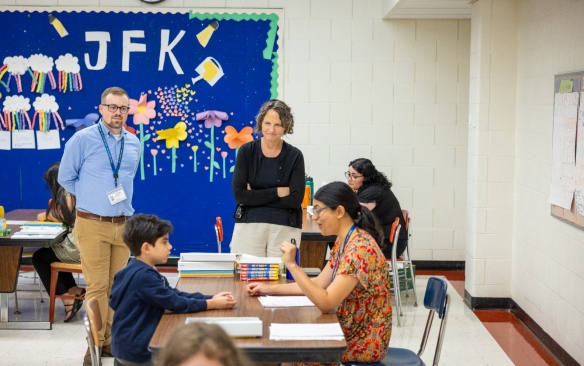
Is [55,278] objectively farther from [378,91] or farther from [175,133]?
[378,91]

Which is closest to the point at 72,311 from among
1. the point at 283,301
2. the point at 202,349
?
the point at 283,301

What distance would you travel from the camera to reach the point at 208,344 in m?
1.40

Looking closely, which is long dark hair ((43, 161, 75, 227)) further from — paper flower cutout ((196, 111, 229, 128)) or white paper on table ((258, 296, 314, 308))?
white paper on table ((258, 296, 314, 308))

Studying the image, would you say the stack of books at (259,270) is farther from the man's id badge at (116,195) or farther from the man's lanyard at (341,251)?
the man's id badge at (116,195)

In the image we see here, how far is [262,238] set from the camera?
5.20 metres

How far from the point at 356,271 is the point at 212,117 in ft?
16.5

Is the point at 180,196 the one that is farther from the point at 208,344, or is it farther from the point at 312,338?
the point at 208,344

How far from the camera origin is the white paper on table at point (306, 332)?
3.21 m

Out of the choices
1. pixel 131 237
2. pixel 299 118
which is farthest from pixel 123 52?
pixel 131 237

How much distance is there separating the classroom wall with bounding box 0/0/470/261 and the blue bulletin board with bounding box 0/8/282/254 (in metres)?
0.17

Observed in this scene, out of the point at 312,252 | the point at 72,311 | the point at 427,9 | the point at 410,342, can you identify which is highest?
the point at 427,9

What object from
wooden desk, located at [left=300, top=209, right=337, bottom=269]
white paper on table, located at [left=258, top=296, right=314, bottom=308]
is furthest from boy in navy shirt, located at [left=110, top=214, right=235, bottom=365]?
wooden desk, located at [left=300, top=209, right=337, bottom=269]

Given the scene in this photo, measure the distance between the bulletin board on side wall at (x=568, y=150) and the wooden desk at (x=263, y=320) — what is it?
2.14 m

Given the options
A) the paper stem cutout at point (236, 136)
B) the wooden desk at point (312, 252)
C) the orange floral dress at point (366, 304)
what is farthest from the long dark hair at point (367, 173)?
the orange floral dress at point (366, 304)
